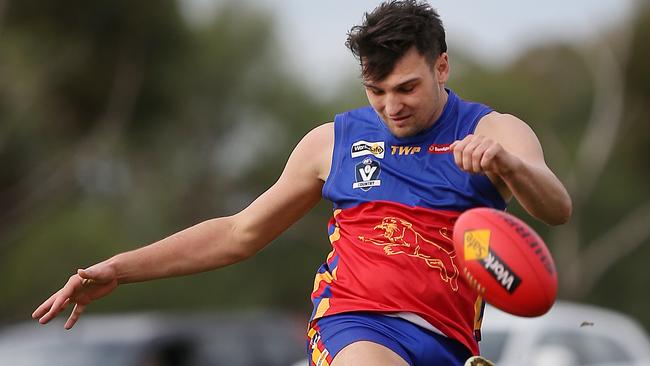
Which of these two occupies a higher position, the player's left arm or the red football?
the player's left arm

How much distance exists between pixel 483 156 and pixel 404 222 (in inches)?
29.9

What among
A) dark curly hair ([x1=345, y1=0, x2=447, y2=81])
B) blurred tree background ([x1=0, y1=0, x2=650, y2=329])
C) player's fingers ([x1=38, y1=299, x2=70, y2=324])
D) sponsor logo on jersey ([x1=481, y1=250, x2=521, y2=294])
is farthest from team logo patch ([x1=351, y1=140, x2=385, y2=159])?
blurred tree background ([x1=0, y1=0, x2=650, y2=329])

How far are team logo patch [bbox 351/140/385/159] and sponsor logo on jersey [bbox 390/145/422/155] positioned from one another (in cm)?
5

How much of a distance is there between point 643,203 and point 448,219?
30807 millimetres

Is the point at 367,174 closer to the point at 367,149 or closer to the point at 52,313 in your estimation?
the point at 367,149

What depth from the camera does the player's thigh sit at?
496cm

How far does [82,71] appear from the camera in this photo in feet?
78.5

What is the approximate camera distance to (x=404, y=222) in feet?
17.3

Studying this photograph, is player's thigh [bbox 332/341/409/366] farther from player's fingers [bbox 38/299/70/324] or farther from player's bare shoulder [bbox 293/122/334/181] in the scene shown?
player's fingers [bbox 38/299/70/324]

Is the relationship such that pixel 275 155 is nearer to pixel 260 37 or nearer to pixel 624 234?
pixel 260 37

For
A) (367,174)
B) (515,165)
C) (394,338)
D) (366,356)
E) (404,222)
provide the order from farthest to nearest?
(367,174) → (404,222) → (394,338) → (366,356) → (515,165)

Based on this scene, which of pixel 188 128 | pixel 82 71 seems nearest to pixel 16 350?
pixel 82 71

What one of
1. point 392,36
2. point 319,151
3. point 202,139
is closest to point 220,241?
point 319,151

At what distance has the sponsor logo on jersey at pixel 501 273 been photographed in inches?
184
